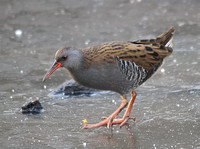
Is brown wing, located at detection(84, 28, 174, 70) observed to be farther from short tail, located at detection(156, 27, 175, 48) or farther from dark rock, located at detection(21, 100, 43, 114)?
dark rock, located at detection(21, 100, 43, 114)

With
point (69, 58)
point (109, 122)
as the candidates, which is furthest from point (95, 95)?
point (69, 58)

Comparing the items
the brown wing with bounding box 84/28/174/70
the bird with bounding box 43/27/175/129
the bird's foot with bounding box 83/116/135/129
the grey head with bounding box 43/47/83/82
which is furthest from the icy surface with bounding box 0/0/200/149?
the grey head with bounding box 43/47/83/82

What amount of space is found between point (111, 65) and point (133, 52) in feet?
1.57

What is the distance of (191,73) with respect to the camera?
7492mm

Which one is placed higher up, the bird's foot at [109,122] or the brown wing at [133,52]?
the brown wing at [133,52]

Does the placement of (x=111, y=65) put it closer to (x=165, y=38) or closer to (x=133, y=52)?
(x=133, y=52)

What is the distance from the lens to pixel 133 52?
5988 millimetres

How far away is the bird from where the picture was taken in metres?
5.60

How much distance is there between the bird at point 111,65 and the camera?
5.60 metres

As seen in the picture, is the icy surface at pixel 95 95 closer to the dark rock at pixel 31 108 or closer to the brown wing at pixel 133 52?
the dark rock at pixel 31 108

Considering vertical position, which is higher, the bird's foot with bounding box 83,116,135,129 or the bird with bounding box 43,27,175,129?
the bird with bounding box 43,27,175,129

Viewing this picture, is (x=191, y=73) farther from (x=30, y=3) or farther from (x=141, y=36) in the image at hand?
(x=30, y=3)

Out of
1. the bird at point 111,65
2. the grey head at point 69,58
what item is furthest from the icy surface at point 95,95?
the grey head at point 69,58

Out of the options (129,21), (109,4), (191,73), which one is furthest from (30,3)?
(191,73)
